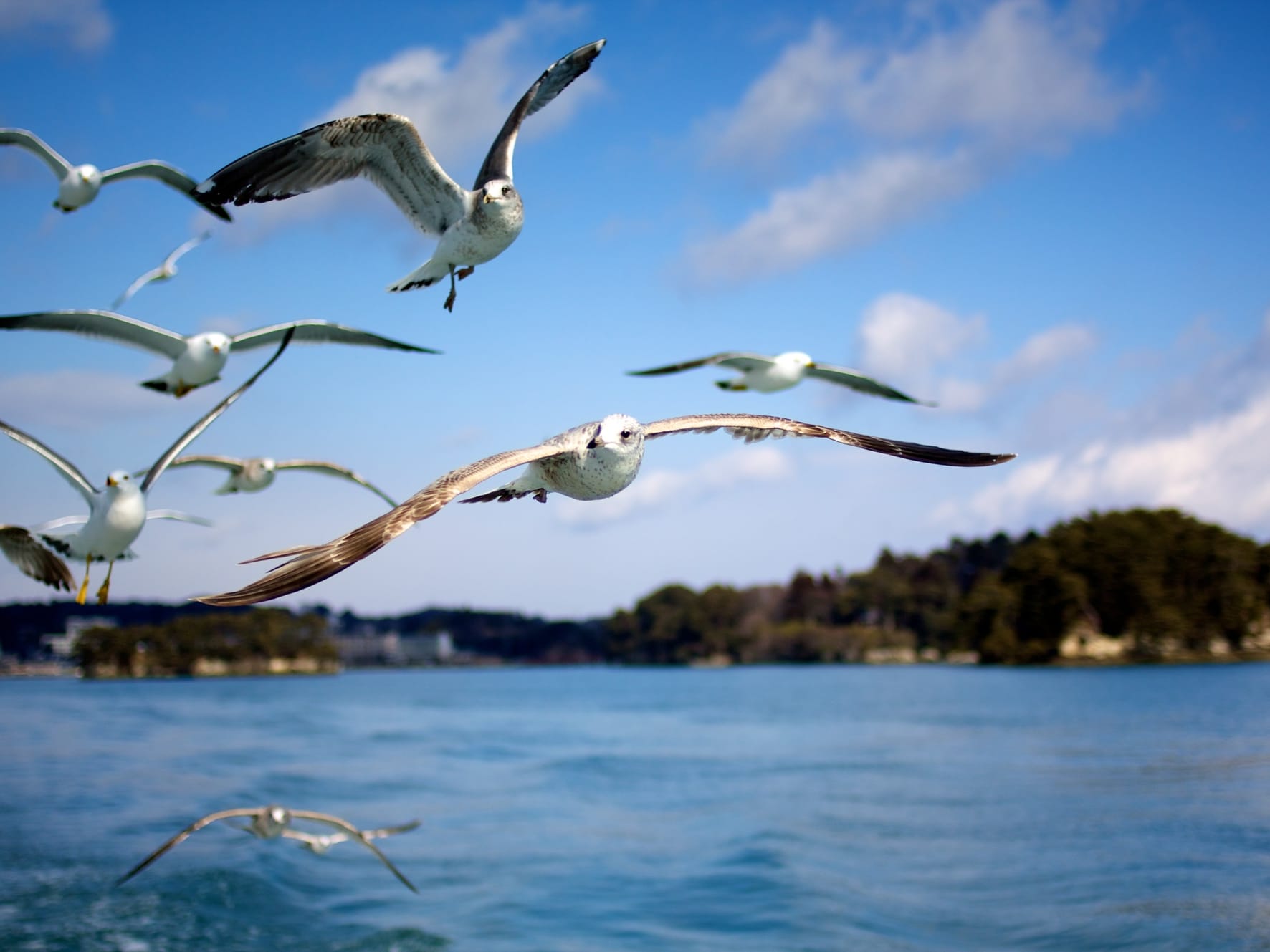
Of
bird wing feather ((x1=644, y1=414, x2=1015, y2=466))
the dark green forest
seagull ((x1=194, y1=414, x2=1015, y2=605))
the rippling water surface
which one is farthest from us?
the dark green forest

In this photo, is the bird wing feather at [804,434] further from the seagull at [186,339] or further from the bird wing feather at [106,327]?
the bird wing feather at [106,327]

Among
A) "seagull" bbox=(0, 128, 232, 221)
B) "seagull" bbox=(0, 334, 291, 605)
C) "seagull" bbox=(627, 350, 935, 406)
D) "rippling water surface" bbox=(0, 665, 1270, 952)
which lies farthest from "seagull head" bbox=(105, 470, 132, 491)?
"rippling water surface" bbox=(0, 665, 1270, 952)

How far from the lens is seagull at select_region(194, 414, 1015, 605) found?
15.7 ft

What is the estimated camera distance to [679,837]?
110 feet

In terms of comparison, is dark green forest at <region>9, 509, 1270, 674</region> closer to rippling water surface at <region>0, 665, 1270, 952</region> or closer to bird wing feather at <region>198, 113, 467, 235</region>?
rippling water surface at <region>0, 665, 1270, 952</region>

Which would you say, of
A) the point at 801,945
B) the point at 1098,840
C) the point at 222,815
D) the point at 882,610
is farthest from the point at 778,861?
the point at 882,610

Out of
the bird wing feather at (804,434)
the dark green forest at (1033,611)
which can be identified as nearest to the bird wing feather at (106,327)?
the bird wing feather at (804,434)

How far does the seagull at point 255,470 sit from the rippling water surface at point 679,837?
14.1 m

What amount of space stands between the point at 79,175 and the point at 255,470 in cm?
342

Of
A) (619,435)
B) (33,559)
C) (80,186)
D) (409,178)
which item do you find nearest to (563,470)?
(619,435)

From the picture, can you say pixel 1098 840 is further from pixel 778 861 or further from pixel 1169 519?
pixel 1169 519

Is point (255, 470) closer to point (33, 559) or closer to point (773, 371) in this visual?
point (33, 559)

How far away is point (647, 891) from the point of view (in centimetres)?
2739

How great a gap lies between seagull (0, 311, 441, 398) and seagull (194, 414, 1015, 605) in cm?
277
